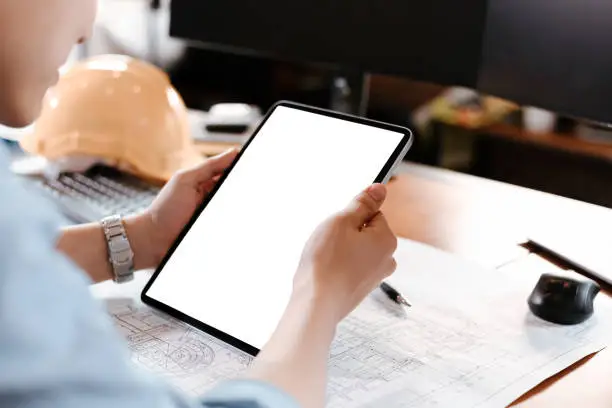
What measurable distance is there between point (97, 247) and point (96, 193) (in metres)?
0.25

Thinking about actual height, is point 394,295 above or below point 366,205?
below

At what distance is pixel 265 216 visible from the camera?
773mm

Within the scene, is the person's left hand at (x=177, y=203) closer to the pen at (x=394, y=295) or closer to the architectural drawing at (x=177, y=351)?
the architectural drawing at (x=177, y=351)

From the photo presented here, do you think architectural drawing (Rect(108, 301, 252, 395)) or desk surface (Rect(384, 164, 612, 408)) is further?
desk surface (Rect(384, 164, 612, 408))

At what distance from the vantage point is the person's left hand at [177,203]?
0.87m

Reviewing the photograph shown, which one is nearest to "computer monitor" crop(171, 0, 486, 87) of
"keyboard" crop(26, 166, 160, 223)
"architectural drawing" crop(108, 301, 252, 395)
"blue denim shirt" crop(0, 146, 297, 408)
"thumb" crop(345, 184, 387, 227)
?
"keyboard" crop(26, 166, 160, 223)

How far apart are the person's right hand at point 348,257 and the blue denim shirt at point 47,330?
8.2 inches

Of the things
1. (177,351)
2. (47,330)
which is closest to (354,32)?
(177,351)

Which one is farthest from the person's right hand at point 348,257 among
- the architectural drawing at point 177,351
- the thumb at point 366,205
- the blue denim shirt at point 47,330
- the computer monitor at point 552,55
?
the computer monitor at point 552,55

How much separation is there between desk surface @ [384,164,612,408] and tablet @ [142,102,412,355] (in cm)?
26

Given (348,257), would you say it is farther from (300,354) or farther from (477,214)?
(477,214)

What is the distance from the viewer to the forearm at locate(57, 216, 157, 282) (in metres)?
0.84

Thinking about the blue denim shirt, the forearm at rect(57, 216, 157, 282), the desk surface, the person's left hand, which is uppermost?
the blue denim shirt

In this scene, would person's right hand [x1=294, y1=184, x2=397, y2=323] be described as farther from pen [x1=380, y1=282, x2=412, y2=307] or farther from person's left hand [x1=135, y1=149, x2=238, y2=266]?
person's left hand [x1=135, y1=149, x2=238, y2=266]
